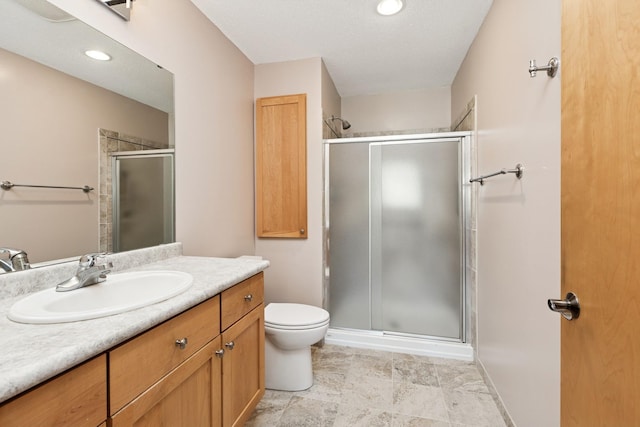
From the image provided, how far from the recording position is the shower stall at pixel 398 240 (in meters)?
2.26

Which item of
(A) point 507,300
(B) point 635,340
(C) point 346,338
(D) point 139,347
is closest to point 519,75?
(A) point 507,300

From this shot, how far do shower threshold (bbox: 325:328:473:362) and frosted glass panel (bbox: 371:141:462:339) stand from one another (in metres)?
0.07

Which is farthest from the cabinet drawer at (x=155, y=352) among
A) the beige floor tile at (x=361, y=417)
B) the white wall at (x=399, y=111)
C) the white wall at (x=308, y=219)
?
the white wall at (x=399, y=111)

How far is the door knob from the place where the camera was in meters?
0.70

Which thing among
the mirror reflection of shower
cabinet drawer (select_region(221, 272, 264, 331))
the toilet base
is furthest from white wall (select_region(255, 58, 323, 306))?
cabinet drawer (select_region(221, 272, 264, 331))

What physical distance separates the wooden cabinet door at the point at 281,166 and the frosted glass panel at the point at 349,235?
28cm

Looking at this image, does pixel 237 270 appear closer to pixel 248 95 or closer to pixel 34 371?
pixel 34 371

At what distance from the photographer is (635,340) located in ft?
1.74

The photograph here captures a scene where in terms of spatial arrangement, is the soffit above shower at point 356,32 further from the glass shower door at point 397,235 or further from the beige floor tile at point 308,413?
the beige floor tile at point 308,413

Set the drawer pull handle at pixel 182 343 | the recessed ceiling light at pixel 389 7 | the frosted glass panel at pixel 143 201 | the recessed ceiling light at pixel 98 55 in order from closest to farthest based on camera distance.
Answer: the drawer pull handle at pixel 182 343
the recessed ceiling light at pixel 98 55
the frosted glass panel at pixel 143 201
the recessed ceiling light at pixel 389 7

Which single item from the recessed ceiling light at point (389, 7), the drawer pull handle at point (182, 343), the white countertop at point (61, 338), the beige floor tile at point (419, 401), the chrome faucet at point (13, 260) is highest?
the recessed ceiling light at point (389, 7)

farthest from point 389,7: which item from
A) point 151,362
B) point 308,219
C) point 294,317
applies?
point 151,362

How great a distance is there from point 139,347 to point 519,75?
181 centimetres

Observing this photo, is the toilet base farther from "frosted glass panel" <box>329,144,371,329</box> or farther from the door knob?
the door knob
